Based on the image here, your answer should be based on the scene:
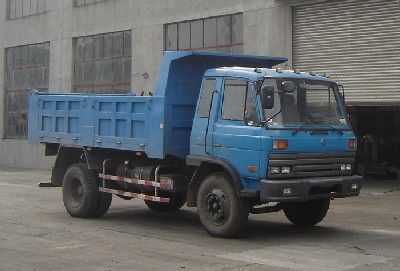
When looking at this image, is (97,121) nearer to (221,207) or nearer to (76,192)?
(76,192)

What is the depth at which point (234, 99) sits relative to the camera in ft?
33.9

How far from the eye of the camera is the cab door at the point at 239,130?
982 cm

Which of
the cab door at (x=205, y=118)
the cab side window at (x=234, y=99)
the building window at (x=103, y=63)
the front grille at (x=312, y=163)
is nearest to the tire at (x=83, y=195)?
the cab door at (x=205, y=118)

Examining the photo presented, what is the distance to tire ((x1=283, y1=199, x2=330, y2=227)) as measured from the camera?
11500mm

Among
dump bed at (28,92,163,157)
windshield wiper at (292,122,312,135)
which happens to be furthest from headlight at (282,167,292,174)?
dump bed at (28,92,163,157)

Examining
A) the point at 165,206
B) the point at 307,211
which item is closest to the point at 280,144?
the point at 307,211

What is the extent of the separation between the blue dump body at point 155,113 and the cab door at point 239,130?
94 cm

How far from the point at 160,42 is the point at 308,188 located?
51.0 ft

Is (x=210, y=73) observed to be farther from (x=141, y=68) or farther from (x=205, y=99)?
(x=141, y=68)

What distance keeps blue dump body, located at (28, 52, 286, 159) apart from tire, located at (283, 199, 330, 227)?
2.29 m

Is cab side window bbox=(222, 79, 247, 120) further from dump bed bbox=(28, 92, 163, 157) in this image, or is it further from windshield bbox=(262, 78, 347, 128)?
dump bed bbox=(28, 92, 163, 157)

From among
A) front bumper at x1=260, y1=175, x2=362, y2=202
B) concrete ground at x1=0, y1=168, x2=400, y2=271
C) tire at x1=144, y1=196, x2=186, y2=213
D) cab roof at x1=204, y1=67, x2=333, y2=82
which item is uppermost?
cab roof at x1=204, y1=67, x2=333, y2=82

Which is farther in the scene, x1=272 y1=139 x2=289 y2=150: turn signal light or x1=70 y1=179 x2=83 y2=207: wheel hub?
x1=70 y1=179 x2=83 y2=207: wheel hub

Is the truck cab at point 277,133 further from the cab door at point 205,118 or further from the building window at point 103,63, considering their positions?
the building window at point 103,63
